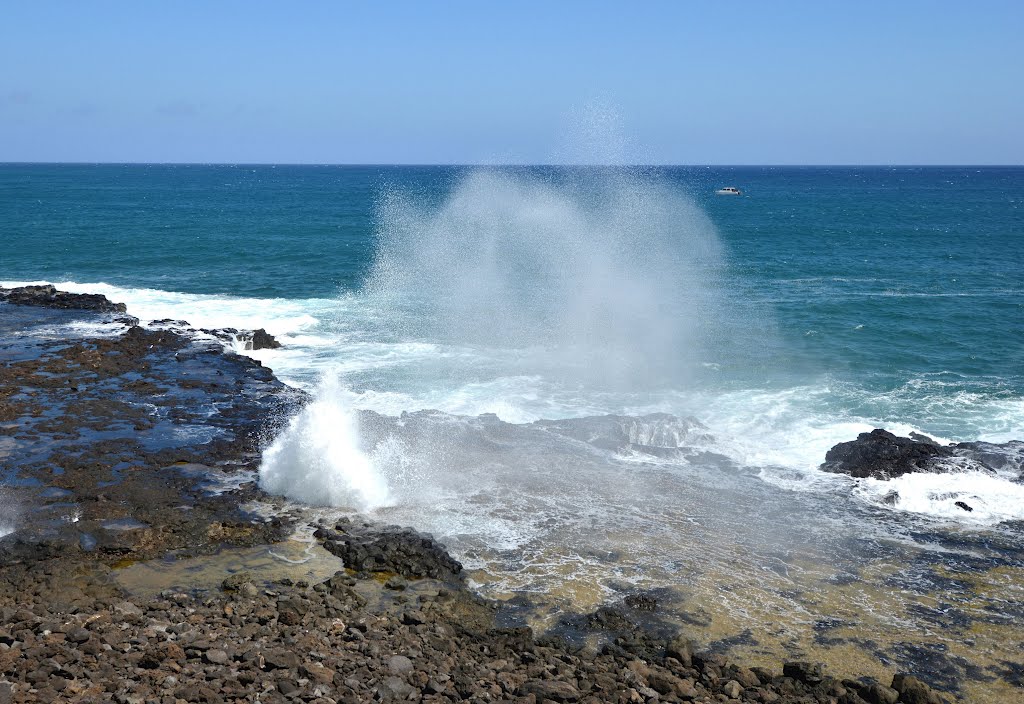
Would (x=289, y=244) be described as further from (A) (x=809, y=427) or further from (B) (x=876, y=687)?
(B) (x=876, y=687)

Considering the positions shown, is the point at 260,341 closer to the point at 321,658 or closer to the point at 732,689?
the point at 321,658

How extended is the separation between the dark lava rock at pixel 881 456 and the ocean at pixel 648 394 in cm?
54

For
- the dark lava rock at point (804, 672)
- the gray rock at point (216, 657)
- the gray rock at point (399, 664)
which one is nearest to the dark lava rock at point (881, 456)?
the dark lava rock at point (804, 672)

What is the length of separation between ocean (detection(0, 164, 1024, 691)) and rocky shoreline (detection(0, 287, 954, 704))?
1099mm

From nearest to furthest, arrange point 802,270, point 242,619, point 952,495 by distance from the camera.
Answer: point 242,619 → point 952,495 → point 802,270

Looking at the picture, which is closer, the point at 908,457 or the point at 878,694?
the point at 878,694

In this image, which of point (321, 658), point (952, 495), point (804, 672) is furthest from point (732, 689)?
point (952, 495)

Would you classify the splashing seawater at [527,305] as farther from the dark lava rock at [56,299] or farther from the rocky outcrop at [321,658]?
the dark lava rock at [56,299]

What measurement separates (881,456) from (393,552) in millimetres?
12310

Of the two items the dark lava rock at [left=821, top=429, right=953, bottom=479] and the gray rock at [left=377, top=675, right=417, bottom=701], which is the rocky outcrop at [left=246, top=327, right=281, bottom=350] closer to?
the dark lava rock at [left=821, top=429, right=953, bottom=479]

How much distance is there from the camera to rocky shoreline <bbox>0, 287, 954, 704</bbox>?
11.4m

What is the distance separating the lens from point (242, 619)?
42.8ft

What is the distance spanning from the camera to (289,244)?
2581 inches

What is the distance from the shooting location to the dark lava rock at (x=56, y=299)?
122 ft
